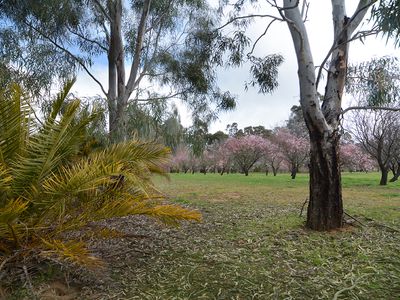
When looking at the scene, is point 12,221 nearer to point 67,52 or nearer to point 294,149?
point 67,52

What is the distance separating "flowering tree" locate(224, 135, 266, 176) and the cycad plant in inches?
1058

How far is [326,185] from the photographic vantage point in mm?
4520

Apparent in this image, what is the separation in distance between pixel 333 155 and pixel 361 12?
225cm

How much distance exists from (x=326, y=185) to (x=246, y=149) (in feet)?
84.7

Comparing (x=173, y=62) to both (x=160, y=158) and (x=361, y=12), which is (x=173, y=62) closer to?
(x=361, y=12)

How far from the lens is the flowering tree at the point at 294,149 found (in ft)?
79.2

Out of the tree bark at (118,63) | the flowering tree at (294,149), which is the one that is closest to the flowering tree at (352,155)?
the flowering tree at (294,149)

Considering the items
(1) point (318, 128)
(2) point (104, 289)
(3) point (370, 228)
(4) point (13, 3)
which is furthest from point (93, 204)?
(4) point (13, 3)

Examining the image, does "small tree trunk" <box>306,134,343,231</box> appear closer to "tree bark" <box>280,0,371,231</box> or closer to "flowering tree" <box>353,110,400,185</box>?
"tree bark" <box>280,0,371,231</box>

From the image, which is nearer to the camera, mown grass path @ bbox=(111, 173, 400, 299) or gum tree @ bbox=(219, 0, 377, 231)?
mown grass path @ bbox=(111, 173, 400, 299)

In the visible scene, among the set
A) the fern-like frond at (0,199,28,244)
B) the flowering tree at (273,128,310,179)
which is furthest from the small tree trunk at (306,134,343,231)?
the flowering tree at (273,128,310,179)

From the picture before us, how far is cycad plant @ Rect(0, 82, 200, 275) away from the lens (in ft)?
8.99

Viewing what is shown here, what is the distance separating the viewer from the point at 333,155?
453 cm

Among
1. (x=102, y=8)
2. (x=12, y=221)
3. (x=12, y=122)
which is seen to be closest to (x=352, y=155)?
(x=102, y=8)
